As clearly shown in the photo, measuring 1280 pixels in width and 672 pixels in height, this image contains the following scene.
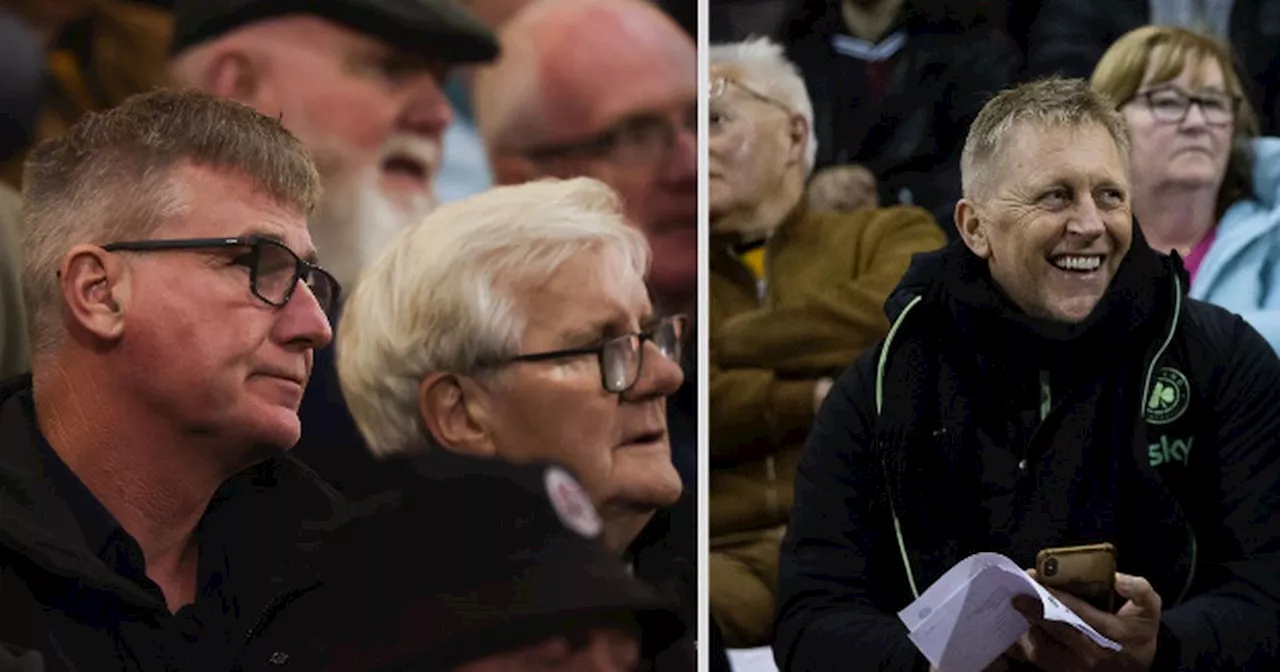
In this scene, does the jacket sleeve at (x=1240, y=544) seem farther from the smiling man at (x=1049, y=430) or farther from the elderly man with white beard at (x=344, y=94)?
the elderly man with white beard at (x=344, y=94)

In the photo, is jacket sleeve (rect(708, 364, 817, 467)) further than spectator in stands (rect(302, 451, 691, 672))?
Yes

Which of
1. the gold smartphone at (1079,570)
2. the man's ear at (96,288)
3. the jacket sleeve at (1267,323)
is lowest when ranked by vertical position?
the gold smartphone at (1079,570)

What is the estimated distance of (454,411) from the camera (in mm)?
2789

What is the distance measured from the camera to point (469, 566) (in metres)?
2.77

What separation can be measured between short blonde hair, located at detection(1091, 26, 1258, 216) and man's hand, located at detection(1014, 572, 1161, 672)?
2.26 ft

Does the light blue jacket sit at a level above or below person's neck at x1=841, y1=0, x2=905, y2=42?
below

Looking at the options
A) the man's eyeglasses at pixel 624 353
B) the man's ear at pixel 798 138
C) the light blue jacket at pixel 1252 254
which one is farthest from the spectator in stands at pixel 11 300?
the light blue jacket at pixel 1252 254

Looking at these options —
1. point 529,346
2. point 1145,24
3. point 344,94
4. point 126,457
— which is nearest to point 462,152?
point 344,94

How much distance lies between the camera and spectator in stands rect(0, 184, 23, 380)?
2.66m

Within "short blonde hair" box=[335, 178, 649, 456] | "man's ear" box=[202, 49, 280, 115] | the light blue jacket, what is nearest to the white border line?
"short blonde hair" box=[335, 178, 649, 456]

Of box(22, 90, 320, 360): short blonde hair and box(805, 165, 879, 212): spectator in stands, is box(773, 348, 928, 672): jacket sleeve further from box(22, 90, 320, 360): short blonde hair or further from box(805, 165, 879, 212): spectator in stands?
box(22, 90, 320, 360): short blonde hair

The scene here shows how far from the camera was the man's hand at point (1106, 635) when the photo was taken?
2.70 meters

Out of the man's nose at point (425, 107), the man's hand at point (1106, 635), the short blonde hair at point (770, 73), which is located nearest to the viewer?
the man's hand at point (1106, 635)

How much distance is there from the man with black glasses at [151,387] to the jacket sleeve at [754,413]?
723mm
